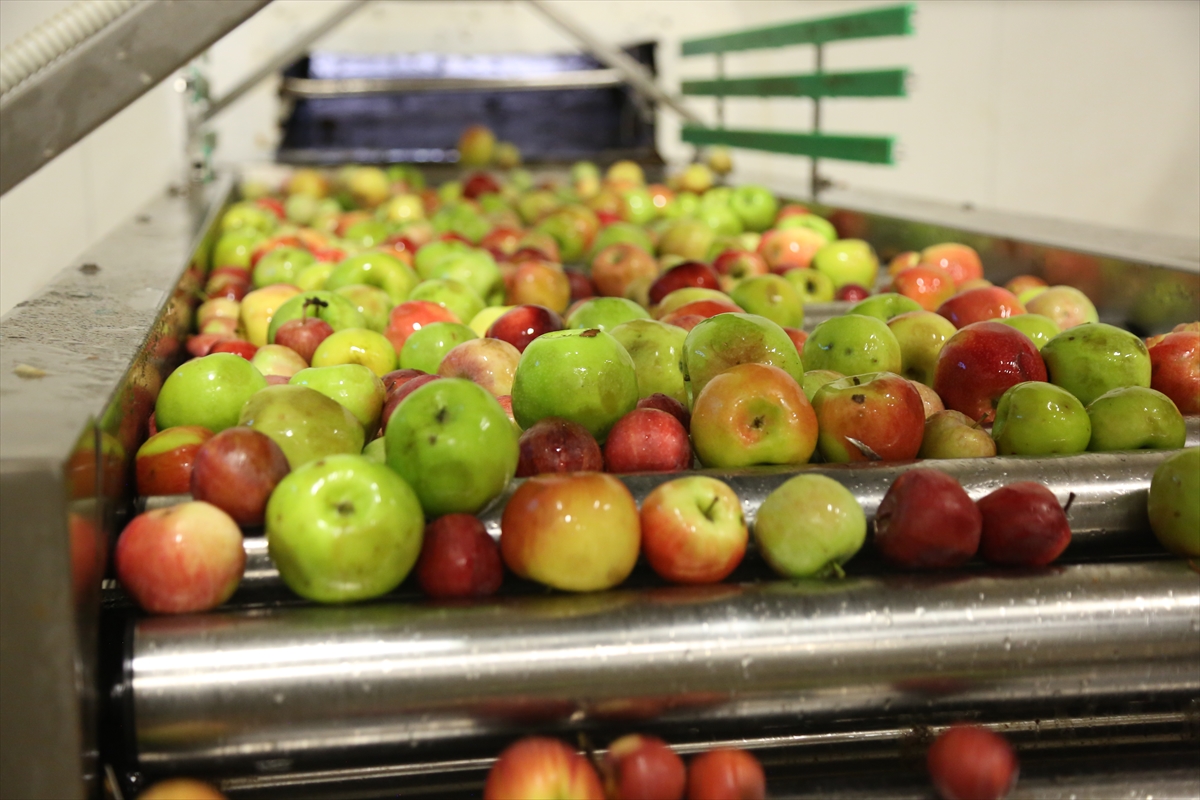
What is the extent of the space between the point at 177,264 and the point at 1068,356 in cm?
165

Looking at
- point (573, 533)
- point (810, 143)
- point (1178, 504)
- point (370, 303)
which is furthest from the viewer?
point (810, 143)

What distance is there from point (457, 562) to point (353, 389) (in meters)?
0.47

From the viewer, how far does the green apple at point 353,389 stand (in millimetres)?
1462

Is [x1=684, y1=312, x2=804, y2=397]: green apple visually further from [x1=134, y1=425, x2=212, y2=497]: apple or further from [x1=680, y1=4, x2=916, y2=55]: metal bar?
[x1=680, y1=4, x2=916, y2=55]: metal bar

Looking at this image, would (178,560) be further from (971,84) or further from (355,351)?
(971,84)

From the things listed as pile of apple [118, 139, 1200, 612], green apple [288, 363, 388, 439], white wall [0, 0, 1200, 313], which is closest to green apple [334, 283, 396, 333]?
pile of apple [118, 139, 1200, 612]

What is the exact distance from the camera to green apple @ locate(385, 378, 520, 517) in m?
1.15

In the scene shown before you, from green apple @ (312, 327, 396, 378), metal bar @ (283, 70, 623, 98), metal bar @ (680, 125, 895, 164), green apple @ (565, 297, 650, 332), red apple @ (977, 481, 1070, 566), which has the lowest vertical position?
red apple @ (977, 481, 1070, 566)

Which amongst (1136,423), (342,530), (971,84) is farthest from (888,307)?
(971,84)

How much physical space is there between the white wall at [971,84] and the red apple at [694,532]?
523 centimetres

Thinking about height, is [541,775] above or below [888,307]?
below

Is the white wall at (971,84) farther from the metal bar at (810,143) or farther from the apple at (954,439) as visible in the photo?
the apple at (954,439)

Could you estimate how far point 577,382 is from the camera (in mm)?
1403

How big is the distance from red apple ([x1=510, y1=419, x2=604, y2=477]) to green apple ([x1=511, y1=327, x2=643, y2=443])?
69mm
